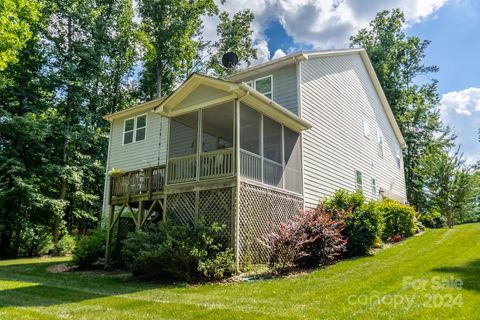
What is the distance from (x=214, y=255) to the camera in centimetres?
926

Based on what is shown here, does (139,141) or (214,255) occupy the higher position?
(139,141)

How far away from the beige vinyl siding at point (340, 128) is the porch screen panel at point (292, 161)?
0.54m

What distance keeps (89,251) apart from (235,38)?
2548 centimetres

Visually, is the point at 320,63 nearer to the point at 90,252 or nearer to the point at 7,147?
the point at 90,252

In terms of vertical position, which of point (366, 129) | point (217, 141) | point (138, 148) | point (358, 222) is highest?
point (366, 129)

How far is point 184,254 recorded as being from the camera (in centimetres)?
885

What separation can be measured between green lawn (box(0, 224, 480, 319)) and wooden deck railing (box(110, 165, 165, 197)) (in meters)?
3.48

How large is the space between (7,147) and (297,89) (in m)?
16.5

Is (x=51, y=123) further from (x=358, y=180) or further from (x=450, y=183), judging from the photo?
(x=450, y=183)

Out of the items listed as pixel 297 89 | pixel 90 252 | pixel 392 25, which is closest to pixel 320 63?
pixel 297 89

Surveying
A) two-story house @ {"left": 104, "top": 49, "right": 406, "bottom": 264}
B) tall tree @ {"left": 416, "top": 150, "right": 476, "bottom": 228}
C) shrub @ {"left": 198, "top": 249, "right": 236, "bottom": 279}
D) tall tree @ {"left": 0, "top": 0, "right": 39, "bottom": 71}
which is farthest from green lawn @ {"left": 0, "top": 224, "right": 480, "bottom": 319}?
tall tree @ {"left": 416, "top": 150, "right": 476, "bottom": 228}

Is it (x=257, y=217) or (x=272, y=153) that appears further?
(x=272, y=153)

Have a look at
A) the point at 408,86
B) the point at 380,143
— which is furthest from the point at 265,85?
the point at 408,86

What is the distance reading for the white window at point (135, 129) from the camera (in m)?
19.0
